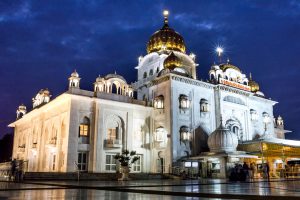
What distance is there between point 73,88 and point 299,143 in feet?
84.0

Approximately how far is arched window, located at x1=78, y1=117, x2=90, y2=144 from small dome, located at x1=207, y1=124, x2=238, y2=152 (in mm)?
10584

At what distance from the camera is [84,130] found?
26688 millimetres

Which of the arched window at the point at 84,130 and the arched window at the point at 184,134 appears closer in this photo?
the arched window at the point at 84,130

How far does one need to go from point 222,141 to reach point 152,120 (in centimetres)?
716

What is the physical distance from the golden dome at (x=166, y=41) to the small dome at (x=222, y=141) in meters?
13.2

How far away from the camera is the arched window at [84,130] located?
26.4 metres

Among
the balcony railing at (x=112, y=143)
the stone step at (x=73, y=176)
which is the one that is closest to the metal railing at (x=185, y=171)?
the stone step at (x=73, y=176)

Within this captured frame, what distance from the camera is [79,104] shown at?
26.6 m

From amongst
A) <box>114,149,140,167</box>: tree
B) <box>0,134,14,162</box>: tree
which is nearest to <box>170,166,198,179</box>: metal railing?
<box>114,149,140,167</box>: tree

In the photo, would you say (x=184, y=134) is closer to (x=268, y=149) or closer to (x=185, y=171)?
(x=185, y=171)

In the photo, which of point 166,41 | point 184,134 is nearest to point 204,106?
point 184,134

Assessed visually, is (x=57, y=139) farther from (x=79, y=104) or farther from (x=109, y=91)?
(x=109, y=91)

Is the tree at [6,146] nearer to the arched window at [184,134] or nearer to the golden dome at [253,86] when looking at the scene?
the arched window at [184,134]

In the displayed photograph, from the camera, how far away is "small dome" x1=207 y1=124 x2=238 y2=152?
85.8 feet
